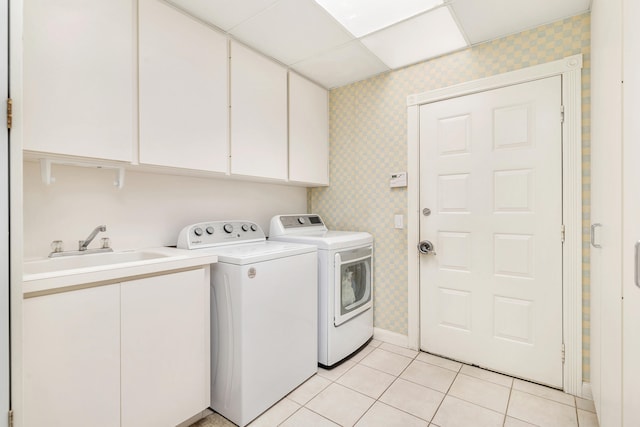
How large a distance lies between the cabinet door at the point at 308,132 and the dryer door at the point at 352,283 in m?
0.82

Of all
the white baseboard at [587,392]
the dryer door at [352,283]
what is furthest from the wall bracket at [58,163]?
the white baseboard at [587,392]

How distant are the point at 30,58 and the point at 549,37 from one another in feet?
9.38

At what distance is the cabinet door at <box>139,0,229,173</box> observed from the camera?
64.7 inches

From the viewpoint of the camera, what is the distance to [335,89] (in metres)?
2.99

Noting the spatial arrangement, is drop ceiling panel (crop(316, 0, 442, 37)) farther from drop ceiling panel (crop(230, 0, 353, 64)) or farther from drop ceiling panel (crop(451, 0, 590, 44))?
drop ceiling panel (crop(451, 0, 590, 44))

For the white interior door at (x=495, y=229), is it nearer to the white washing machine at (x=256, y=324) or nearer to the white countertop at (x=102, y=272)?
the white washing machine at (x=256, y=324)

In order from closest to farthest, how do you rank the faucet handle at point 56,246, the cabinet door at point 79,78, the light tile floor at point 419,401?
the cabinet door at point 79,78
the faucet handle at point 56,246
the light tile floor at point 419,401

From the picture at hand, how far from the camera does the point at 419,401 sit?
183 centimetres

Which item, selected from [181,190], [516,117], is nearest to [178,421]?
[181,190]

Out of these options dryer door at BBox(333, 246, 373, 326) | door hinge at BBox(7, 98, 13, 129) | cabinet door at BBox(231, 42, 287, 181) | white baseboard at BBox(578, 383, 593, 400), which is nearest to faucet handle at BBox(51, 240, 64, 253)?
door hinge at BBox(7, 98, 13, 129)

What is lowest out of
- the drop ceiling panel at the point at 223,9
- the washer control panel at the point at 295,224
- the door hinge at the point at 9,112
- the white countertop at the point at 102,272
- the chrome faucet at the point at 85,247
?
the white countertop at the point at 102,272

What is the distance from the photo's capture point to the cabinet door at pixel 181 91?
1.64 meters

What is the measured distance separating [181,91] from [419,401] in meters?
2.38

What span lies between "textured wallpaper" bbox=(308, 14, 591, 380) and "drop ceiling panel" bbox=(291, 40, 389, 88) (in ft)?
0.38
